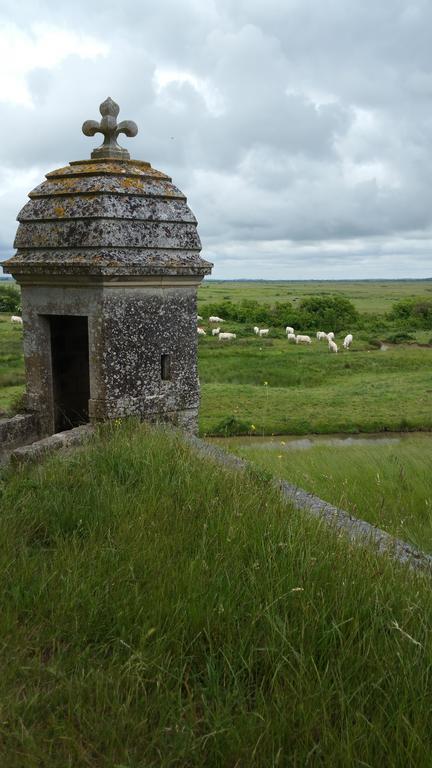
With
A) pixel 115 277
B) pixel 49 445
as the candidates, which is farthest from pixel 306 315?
pixel 49 445

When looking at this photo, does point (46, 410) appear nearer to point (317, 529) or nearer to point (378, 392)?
point (317, 529)

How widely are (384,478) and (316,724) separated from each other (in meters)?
7.07

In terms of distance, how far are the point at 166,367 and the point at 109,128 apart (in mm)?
2323

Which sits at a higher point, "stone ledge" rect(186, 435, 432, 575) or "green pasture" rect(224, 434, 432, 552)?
"stone ledge" rect(186, 435, 432, 575)

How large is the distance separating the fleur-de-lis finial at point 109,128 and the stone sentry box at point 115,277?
0.03 ft

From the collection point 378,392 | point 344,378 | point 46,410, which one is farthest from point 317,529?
point 344,378

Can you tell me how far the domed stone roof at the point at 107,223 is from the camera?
576cm

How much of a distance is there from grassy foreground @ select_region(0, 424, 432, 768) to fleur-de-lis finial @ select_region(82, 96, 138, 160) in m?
3.75

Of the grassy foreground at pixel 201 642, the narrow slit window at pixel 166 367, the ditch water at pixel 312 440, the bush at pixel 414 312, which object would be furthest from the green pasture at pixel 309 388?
the bush at pixel 414 312

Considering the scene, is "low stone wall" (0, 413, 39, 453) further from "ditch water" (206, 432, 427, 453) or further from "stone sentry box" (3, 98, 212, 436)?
"ditch water" (206, 432, 427, 453)

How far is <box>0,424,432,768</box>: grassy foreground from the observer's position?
2.15 meters

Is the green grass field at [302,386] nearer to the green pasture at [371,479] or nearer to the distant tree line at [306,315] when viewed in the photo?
the green pasture at [371,479]

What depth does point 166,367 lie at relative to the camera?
21.0ft

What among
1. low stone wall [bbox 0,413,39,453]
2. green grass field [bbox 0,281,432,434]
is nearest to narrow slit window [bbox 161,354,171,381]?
low stone wall [bbox 0,413,39,453]
